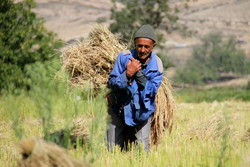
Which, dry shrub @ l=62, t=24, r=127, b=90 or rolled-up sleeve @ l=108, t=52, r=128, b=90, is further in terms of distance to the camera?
dry shrub @ l=62, t=24, r=127, b=90

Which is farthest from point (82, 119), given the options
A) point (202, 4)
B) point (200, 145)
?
point (202, 4)

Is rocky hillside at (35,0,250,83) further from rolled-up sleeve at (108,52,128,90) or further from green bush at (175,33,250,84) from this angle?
rolled-up sleeve at (108,52,128,90)

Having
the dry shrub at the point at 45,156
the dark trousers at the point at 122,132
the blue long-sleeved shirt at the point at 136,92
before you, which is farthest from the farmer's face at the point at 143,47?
the dry shrub at the point at 45,156

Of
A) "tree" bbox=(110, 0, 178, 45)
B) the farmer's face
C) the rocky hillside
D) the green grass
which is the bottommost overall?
the green grass

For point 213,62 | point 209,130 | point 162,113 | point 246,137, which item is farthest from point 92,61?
point 213,62

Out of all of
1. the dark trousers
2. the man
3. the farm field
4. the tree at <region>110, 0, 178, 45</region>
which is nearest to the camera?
the farm field

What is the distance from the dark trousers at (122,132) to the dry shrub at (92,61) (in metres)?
0.54

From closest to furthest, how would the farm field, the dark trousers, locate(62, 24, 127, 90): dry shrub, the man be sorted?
the farm field → the man → the dark trousers → locate(62, 24, 127, 90): dry shrub

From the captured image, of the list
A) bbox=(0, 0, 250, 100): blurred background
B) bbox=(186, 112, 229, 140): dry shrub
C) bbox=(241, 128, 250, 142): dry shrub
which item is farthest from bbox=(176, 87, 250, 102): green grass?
bbox=(241, 128, 250, 142): dry shrub

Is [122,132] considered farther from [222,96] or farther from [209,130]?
[222,96]

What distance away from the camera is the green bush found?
96625mm

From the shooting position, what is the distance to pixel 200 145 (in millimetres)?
5039

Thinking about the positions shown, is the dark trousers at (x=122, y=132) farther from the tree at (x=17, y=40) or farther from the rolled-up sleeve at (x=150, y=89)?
the tree at (x=17, y=40)

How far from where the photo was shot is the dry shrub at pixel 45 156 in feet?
9.32
